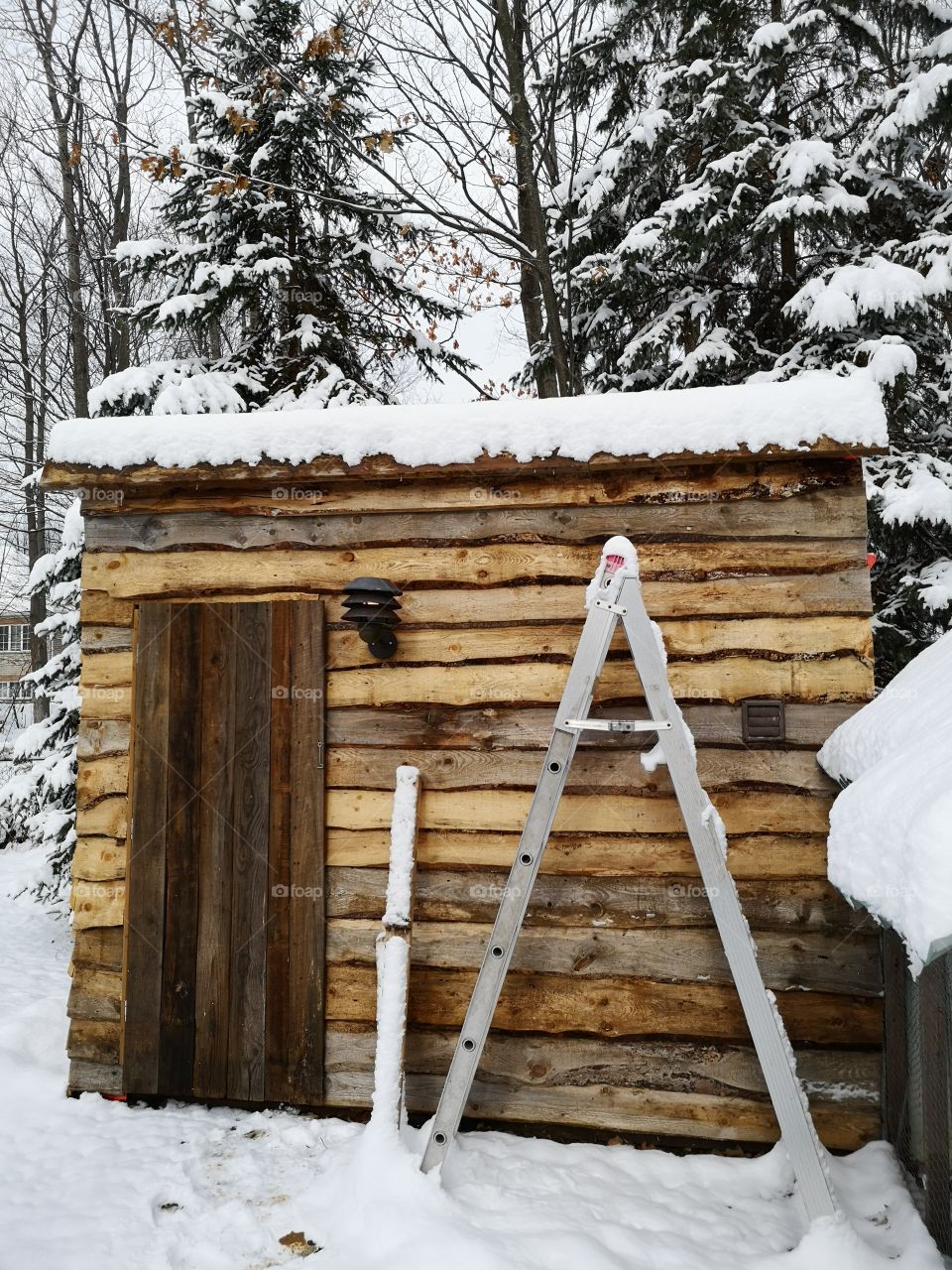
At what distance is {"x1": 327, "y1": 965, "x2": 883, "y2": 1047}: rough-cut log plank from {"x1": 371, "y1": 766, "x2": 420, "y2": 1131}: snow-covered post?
180 millimetres

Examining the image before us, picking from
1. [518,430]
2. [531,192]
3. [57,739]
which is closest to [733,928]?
[518,430]

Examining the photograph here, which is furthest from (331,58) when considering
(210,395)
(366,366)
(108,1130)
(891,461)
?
(108,1130)

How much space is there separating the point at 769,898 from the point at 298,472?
2.59 meters

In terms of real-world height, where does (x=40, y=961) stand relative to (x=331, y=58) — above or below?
below

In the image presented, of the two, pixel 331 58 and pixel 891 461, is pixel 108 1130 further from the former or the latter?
pixel 331 58

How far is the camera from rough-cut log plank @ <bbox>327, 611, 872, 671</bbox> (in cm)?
325

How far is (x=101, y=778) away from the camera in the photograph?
3707mm

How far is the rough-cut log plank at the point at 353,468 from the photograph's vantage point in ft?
10.3

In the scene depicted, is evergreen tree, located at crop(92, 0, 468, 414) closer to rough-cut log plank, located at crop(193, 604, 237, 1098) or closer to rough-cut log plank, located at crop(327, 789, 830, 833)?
rough-cut log plank, located at crop(193, 604, 237, 1098)

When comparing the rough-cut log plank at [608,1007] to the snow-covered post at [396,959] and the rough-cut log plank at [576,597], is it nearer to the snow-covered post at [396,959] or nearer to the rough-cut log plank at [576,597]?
the snow-covered post at [396,959]

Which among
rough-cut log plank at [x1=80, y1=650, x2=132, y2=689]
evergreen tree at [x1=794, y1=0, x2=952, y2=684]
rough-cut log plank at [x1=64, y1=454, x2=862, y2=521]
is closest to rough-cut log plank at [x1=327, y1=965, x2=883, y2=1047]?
rough-cut log plank at [x1=80, y1=650, x2=132, y2=689]

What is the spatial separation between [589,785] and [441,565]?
3.67 feet

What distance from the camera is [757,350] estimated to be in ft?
25.2

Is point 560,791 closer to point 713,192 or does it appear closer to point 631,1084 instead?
point 631,1084
